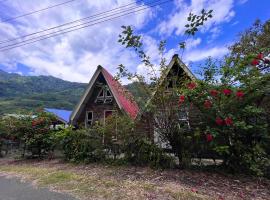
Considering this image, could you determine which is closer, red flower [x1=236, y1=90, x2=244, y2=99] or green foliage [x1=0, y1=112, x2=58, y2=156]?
red flower [x1=236, y1=90, x2=244, y2=99]

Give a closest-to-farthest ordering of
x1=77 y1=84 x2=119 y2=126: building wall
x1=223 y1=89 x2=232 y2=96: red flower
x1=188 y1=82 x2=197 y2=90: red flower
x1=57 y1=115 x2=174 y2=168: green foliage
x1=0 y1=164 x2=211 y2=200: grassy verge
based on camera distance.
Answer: x1=0 y1=164 x2=211 y2=200: grassy verge
x1=223 y1=89 x2=232 y2=96: red flower
x1=188 y1=82 x2=197 y2=90: red flower
x1=57 y1=115 x2=174 y2=168: green foliage
x1=77 y1=84 x2=119 y2=126: building wall

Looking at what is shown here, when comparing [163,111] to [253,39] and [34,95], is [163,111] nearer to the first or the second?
[253,39]

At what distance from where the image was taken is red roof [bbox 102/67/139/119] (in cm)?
809

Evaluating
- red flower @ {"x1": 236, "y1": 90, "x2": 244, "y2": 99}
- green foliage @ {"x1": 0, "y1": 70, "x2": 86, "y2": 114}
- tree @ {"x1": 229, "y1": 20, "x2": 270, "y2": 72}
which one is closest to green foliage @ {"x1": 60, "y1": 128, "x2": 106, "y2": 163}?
green foliage @ {"x1": 0, "y1": 70, "x2": 86, "y2": 114}

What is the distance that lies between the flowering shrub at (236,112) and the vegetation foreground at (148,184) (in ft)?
2.45

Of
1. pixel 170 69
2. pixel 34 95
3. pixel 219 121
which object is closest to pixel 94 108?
pixel 170 69

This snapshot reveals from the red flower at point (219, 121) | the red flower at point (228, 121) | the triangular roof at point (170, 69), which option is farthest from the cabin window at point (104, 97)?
the red flower at point (228, 121)

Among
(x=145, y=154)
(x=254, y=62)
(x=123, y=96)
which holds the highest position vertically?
(x=254, y=62)

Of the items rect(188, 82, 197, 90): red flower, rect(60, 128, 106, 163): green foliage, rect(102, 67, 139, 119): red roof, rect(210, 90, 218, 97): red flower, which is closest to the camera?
rect(210, 90, 218, 97): red flower

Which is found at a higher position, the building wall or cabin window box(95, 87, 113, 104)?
cabin window box(95, 87, 113, 104)

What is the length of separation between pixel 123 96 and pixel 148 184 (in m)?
4.34

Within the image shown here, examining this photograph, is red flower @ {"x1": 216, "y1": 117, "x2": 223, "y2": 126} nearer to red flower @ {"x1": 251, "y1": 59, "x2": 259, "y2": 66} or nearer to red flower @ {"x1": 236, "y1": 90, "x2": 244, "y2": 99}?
red flower @ {"x1": 236, "y1": 90, "x2": 244, "y2": 99}

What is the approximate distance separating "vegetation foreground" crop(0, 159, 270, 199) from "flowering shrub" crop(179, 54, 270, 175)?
2.45ft

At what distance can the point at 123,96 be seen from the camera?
943 cm
